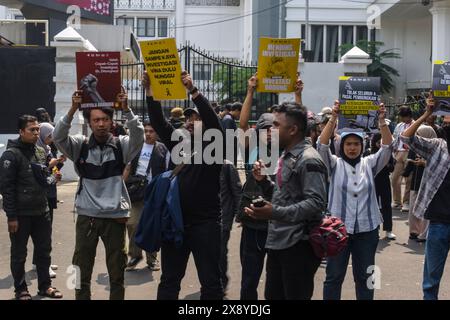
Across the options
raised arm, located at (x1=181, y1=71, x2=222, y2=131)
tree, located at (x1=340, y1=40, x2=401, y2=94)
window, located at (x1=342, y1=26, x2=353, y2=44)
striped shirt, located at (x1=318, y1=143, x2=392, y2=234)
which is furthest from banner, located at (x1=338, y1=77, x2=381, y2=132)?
window, located at (x1=342, y1=26, x2=353, y2=44)

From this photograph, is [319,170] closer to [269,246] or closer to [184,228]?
[269,246]

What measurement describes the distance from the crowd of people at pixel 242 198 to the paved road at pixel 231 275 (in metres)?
0.63

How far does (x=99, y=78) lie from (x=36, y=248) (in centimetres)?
225

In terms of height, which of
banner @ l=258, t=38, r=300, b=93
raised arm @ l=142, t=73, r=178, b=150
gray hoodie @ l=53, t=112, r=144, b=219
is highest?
banner @ l=258, t=38, r=300, b=93

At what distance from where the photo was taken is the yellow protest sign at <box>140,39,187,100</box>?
5.98 meters

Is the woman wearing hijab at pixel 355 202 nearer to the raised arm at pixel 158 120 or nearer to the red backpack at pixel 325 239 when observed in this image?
the red backpack at pixel 325 239

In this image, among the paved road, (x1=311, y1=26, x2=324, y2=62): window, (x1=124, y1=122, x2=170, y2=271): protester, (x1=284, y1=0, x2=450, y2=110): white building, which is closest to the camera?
the paved road

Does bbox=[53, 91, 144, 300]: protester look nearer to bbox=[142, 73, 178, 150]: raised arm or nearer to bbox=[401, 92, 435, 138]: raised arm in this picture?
bbox=[142, 73, 178, 150]: raised arm

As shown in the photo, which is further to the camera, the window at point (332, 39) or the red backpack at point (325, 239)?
the window at point (332, 39)

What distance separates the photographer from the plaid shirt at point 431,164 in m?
6.40

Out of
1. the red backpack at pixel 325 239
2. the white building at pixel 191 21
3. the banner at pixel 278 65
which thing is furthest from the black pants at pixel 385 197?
the white building at pixel 191 21

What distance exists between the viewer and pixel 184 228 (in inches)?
225

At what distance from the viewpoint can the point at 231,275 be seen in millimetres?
8570

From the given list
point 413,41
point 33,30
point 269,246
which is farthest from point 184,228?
point 413,41
